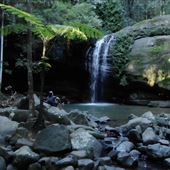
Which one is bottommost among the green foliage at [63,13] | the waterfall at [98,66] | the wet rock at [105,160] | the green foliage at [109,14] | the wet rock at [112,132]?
the wet rock at [105,160]

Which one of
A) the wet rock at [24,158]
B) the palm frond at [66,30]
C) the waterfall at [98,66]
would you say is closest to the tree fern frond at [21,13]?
the palm frond at [66,30]

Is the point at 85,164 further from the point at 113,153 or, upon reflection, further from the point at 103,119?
the point at 103,119

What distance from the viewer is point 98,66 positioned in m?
19.6

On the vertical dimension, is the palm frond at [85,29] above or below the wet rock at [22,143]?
above

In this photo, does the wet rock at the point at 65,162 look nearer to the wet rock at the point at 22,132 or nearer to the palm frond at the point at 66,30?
the wet rock at the point at 22,132

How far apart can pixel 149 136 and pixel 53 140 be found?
7.79 feet

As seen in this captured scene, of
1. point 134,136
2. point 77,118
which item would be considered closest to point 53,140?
point 134,136

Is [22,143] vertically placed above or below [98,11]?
below

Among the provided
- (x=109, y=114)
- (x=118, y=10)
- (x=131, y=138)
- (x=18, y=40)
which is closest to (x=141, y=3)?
(x=118, y=10)

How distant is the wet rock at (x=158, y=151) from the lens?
7.75 m

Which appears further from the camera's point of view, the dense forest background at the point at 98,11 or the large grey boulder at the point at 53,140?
the dense forest background at the point at 98,11

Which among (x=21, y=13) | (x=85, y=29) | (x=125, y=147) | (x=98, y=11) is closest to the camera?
(x=21, y=13)

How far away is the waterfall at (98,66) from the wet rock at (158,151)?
1149 cm

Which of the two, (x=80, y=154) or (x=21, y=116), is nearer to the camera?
(x=80, y=154)
